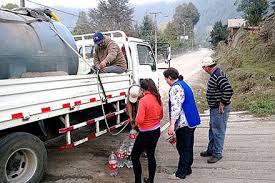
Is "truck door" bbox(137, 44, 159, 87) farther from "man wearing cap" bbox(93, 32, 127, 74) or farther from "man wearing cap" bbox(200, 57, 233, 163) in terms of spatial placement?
"man wearing cap" bbox(200, 57, 233, 163)

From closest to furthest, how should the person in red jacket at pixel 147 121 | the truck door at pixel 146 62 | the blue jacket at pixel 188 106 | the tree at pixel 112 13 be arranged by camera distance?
the person in red jacket at pixel 147 121 < the blue jacket at pixel 188 106 < the truck door at pixel 146 62 < the tree at pixel 112 13

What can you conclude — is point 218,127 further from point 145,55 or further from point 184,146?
point 145,55

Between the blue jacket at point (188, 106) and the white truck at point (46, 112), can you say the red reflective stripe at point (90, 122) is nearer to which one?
the white truck at point (46, 112)

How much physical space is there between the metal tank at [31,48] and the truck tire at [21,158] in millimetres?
951

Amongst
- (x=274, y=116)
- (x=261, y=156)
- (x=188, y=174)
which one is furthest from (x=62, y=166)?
(x=274, y=116)

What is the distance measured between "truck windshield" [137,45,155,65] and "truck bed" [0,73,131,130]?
200cm

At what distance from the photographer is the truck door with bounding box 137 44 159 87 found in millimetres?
7992

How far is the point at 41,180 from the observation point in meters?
5.13

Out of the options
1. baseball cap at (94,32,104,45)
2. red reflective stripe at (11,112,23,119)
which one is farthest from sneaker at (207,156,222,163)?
red reflective stripe at (11,112,23,119)

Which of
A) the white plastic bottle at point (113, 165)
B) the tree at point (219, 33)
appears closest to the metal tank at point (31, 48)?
the white plastic bottle at point (113, 165)

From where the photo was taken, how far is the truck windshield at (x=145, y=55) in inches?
320

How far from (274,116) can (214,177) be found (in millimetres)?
4657

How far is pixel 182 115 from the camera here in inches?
197

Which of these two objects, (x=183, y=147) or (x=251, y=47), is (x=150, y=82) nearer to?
(x=183, y=147)
